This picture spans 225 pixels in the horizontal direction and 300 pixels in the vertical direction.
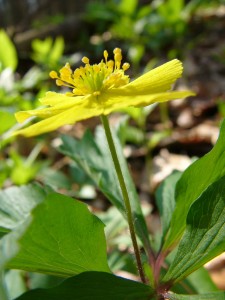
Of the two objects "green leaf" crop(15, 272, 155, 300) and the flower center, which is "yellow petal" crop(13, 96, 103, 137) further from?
"green leaf" crop(15, 272, 155, 300)

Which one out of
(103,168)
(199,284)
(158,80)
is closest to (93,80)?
(158,80)

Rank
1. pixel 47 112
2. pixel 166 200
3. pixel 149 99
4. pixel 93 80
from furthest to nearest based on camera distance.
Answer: pixel 166 200, pixel 93 80, pixel 47 112, pixel 149 99

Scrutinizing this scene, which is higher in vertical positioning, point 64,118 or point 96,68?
point 96,68

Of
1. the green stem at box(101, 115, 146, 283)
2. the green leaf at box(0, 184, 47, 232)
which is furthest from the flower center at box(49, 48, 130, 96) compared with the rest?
the green leaf at box(0, 184, 47, 232)

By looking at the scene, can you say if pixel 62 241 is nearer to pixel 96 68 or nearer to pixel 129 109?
pixel 96 68

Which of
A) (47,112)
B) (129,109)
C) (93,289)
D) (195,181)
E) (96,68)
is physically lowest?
(93,289)

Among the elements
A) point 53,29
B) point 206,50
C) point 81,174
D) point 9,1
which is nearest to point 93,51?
point 53,29

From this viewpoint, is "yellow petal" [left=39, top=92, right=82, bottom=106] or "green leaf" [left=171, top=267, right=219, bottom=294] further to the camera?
"green leaf" [left=171, top=267, right=219, bottom=294]

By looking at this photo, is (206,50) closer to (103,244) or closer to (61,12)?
(103,244)
